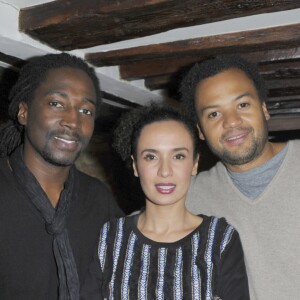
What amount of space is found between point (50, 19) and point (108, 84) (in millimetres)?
1290

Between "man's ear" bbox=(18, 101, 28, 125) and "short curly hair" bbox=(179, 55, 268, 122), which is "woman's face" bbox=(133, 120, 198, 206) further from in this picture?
"man's ear" bbox=(18, 101, 28, 125)

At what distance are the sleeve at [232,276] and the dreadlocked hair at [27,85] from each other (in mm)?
1199

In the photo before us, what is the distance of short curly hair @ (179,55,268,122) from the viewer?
2371mm

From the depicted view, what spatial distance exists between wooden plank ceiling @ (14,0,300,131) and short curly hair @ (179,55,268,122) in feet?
0.80

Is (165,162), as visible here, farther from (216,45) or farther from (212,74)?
(216,45)

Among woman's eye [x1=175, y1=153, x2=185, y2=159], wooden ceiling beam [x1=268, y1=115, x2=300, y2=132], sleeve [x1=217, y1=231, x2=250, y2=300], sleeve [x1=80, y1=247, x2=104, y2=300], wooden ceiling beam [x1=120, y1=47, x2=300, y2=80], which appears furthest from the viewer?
wooden ceiling beam [x1=268, y1=115, x2=300, y2=132]

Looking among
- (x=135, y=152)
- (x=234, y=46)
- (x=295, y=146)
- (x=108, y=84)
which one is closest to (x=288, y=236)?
(x=295, y=146)

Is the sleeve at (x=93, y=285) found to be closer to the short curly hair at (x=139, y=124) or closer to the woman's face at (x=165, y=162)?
the woman's face at (x=165, y=162)

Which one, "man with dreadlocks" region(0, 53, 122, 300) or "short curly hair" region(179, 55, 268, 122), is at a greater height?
"short curly hair" region(179, 55, 268, 122)

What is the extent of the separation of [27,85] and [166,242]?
1.16 m

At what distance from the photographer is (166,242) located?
6.19 feet

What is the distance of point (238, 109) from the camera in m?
2.19

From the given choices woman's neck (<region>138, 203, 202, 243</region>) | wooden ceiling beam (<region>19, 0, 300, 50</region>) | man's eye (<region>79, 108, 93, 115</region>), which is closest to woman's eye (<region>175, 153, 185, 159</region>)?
woman's neck (<region>138, 203, 202, 243</region>)

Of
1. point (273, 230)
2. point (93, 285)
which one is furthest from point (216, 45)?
point (93, 285)
